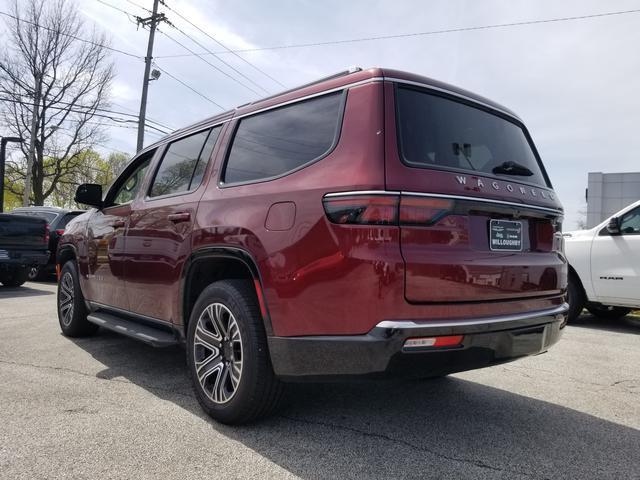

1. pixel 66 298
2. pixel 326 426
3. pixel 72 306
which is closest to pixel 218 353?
pixel 326 426

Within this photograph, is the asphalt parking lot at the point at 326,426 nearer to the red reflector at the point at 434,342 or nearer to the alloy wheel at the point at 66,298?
the red reflector at the point at 434,342

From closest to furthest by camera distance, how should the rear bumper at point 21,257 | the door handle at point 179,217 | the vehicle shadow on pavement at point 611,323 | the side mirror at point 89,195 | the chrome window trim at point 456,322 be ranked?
the chrome window trim at point 456,322
the door handle at point 179,217
the side mirror at point 89,195
the vehicle shadow on pavement at point 611,323
the rear bumper at point 21,257

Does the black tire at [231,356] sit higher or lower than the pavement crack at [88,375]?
Result: higher

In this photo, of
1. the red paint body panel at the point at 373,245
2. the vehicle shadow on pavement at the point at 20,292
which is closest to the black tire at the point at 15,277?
the vehicle shadow on pavement at the point at 20,292

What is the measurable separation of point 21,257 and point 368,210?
9970 mm

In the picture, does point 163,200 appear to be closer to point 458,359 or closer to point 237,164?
point 237,164

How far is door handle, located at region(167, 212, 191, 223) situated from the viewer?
3318 millimetres

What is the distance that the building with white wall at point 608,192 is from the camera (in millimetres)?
32062

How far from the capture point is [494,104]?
10.2 ft

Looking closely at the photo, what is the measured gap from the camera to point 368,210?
2246 mm

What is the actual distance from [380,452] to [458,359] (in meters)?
0.66

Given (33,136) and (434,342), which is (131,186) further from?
(33,136)

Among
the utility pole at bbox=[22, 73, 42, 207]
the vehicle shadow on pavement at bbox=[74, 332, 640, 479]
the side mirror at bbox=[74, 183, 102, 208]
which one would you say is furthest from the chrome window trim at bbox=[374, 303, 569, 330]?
the utility pole at bbox=[22, 73, 42, 207]

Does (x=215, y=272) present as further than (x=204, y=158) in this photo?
No
